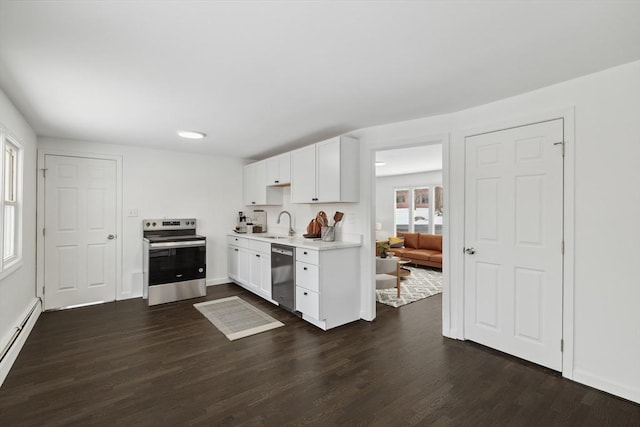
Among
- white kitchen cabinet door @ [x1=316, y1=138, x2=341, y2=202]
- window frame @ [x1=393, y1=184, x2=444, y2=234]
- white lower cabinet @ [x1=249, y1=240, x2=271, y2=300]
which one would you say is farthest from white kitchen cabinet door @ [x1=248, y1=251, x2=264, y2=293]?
window frame @ [x1=393, y1=184, x2=444, y2=234]

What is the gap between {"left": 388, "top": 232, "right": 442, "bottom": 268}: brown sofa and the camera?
6.31 metres

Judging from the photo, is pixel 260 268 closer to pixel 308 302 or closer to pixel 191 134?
pixel 308 302

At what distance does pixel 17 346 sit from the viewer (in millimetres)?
2711

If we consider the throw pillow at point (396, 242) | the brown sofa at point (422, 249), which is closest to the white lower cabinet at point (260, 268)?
the brown sofa at point (422, 249)

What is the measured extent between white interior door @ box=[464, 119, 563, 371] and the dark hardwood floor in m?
0.24

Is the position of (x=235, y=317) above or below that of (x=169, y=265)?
below

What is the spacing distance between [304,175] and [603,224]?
2959 millimetres

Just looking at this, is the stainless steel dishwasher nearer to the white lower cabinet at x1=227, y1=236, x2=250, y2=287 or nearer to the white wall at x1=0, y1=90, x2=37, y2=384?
the white lower cabinet at x1=227, y1=236, x2=250, y2=287

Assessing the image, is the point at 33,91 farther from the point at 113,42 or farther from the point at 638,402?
the point at 638,402

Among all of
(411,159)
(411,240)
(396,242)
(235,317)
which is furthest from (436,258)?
(235,317)

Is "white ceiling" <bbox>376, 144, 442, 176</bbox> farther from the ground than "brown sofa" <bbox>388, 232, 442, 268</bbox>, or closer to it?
farther from the ground

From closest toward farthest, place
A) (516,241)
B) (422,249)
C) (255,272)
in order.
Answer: (516,241) < (255,272) < (422,249)

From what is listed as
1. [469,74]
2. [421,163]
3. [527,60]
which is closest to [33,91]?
[469,74]

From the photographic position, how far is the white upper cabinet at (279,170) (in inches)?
170
